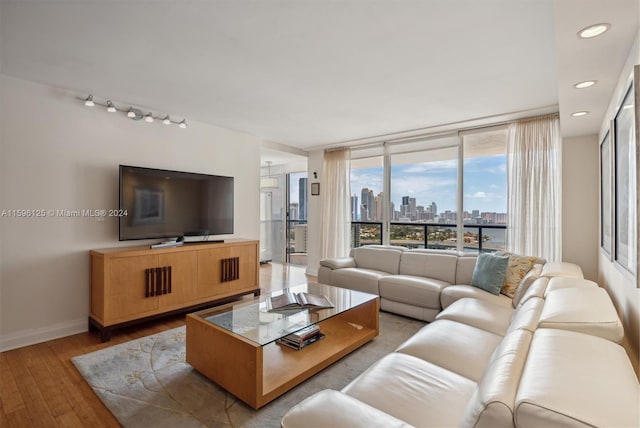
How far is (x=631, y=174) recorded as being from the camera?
150 cm

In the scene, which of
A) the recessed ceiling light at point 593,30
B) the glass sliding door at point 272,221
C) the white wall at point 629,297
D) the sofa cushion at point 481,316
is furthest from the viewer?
the glass sliding door at point 272,221

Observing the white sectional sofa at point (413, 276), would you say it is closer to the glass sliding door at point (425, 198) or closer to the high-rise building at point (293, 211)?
the glass sliding door at point (425, 198)

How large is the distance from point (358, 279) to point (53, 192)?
3373 millimetres

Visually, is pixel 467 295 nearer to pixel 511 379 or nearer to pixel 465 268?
pixel 465 268

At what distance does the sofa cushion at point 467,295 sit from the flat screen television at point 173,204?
115 inches

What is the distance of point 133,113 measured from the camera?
3445 millimetres

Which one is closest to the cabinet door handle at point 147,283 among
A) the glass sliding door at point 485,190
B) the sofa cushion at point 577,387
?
the sofa cushion at point 577,387

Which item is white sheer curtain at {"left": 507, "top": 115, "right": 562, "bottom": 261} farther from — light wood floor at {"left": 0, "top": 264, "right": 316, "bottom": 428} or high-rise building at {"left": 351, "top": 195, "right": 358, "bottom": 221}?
light wood floor at {"left": 0, "top": 264, "right": 316, "bottom": 428}

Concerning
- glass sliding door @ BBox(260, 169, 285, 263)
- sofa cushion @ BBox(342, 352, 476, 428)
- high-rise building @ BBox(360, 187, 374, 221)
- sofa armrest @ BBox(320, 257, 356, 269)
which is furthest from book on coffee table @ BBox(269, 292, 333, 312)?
glass sliding door @ BBox(260, 169, 285, 263)

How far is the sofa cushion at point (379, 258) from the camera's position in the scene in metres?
4.25

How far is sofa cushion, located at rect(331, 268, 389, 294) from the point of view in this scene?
12.6ft

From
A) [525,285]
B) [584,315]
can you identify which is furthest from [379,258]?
[584,315]

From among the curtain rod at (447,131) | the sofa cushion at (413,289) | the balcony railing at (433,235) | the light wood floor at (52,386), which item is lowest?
the light wood floor at (52,386)

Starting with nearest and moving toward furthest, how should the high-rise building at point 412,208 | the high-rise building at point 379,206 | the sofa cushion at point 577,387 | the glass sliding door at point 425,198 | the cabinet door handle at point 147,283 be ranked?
the sofa cushion at point 577,387, the cabinet door handle at point 147,283, the glass sliding door at point 425,198, the high-rise building at point 412,208, the high-rise building at point 379,206
